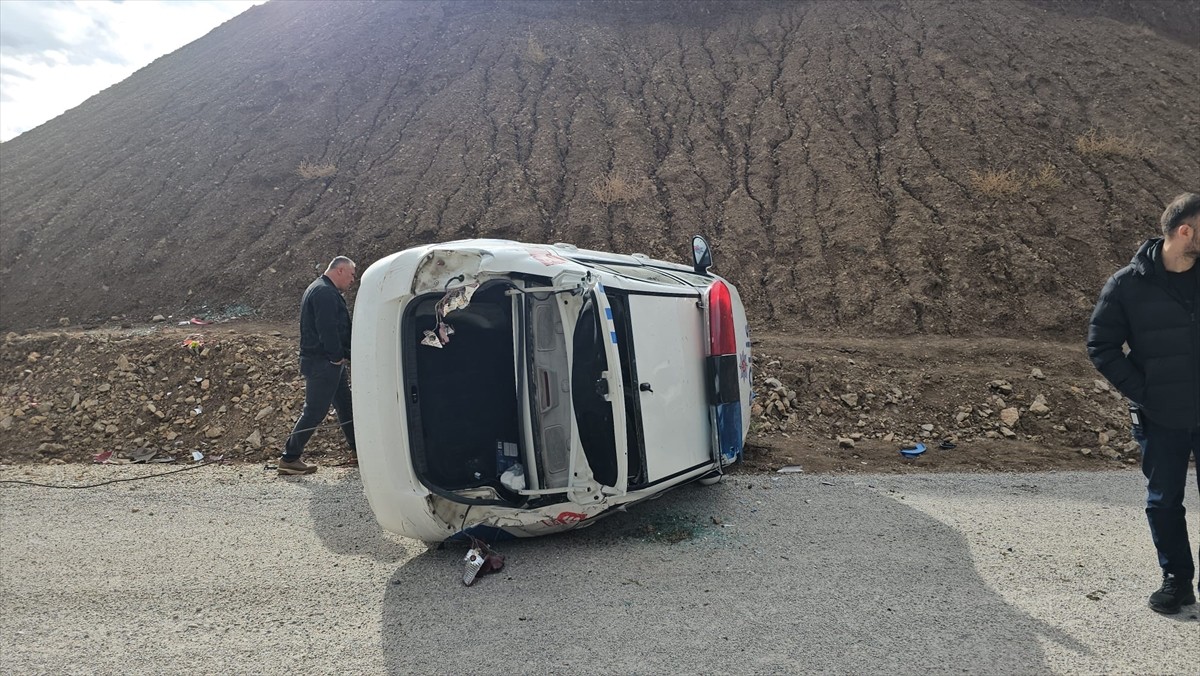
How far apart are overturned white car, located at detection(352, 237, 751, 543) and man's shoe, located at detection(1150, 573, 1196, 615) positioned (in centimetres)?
247

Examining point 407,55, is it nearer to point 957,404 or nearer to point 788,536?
point 957,404

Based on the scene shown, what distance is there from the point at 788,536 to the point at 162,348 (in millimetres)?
8108

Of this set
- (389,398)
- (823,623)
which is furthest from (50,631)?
(823,623)

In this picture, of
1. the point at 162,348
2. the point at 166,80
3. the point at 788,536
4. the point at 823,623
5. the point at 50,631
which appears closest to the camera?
the point at 823,623

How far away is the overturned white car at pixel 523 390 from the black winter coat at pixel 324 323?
7.02 feet

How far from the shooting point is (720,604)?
140 inches

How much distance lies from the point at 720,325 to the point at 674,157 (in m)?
9.43

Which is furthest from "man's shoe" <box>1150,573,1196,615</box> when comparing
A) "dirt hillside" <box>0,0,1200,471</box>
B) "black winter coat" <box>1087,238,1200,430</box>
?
"dirt hillside" <box>0,0,1200,471</box>

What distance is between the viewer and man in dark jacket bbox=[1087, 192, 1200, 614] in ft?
10.5

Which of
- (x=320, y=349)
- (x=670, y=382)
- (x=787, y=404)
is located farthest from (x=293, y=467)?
Answer: (x=787, y=404)

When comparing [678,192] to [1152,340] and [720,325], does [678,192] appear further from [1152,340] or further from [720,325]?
[1152,340]

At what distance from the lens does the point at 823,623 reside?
10.9ft

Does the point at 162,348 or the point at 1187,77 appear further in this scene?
the point at 1187,77

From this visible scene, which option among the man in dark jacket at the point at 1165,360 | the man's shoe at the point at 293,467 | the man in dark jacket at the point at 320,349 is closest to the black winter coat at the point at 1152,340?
the man in dark jacket at the point at 1165,360
